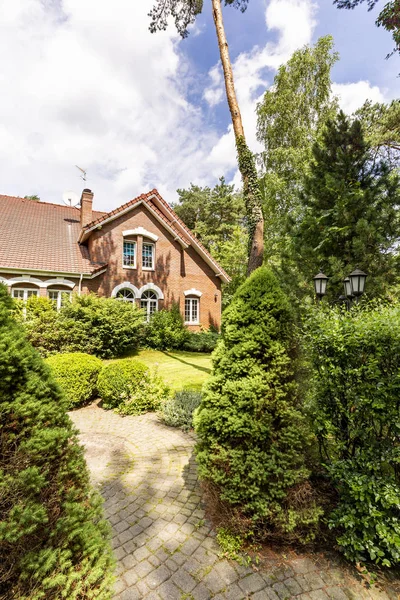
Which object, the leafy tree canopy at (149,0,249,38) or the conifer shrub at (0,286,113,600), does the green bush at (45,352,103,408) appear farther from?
the leafy tree canopy at (149,0,249,38)

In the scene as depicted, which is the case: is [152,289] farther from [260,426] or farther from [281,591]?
[281,591]

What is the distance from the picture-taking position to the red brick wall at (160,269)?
50.0 ft

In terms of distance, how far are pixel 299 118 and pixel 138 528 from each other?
20.9m

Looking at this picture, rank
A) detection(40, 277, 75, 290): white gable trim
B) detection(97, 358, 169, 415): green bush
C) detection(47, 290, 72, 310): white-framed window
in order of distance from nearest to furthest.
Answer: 1. detection(97, 358, 169, 415): green bush
2. detection(40, 277, 75, 290): white gable trim
3. detection(47, 290, 72, 310): white-framed window

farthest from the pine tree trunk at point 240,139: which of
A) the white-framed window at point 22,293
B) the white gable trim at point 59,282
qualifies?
the white-framed window at point 22,293

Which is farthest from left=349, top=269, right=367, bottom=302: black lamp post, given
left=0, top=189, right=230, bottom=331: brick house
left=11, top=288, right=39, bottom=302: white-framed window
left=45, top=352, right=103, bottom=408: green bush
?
left=11, top=288, right=39, bottom=302: white-framed window

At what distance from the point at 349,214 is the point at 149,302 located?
11.8m

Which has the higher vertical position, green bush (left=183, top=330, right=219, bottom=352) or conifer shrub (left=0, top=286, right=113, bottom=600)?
conifer shrub (left=0, top=286, right=113, bottom=600)

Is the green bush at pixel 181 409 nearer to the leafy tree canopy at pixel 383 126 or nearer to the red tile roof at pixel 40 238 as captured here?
the red tile roof at pixel 40 238

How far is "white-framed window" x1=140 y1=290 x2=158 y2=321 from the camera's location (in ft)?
53.9

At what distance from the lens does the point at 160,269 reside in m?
16.9

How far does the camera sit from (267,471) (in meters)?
2.66

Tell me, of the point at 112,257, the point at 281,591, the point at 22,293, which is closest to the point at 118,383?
the point at 281,591

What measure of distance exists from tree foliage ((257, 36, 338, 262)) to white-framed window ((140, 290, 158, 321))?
25.7 feet
